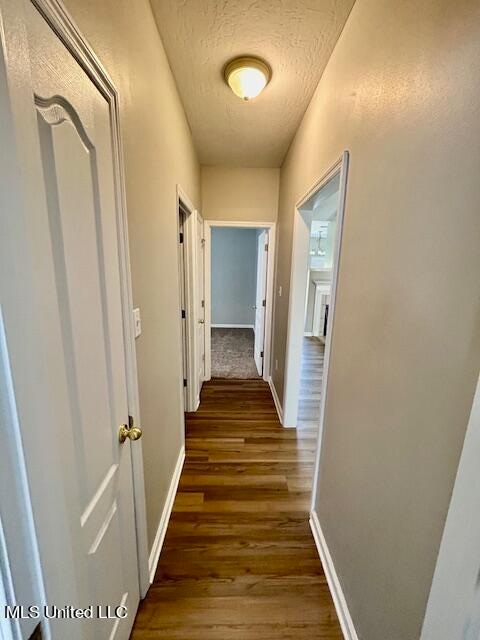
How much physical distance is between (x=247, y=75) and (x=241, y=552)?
2.66 meters

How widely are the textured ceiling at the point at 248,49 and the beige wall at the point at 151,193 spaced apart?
0.12 meters

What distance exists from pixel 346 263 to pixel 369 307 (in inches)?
12.3

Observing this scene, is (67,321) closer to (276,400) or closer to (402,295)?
(402,295)

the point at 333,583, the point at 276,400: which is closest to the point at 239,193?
the point at 276,400

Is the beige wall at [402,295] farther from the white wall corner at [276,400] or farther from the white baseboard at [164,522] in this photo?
the white wall corner at [276,400]

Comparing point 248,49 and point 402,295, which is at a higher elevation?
point 248,49

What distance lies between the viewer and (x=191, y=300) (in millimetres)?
2498

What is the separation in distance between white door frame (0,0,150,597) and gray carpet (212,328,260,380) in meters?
2.49

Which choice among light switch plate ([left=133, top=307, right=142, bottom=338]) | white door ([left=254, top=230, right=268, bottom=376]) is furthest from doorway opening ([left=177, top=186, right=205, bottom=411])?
light switch plate ([left=133, top=307, right=142, bottom=338])

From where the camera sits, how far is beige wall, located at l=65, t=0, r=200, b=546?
0.88 m

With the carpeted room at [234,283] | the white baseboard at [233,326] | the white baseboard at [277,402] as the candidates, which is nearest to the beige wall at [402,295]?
the white baseboard at [277,402]

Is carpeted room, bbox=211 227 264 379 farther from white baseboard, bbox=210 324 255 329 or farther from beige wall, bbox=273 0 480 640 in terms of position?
beige wall, bbox=273 0 480 640

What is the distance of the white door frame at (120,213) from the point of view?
1.76 feet

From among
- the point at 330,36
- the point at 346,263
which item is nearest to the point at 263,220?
the point at 330,36
